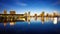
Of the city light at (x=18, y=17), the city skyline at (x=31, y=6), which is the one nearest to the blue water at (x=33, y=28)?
the city light at (x=18, y=17)

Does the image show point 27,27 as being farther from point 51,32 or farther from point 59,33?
point 59,33

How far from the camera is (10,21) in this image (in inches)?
64.9

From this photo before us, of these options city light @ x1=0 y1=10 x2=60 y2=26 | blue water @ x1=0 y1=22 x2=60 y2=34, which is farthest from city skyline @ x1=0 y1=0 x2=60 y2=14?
blue water @ x1=0 y1=22 x2=60 y2=34

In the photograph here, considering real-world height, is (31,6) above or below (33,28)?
above

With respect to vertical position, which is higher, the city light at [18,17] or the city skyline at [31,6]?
the city skyline at [31,6]

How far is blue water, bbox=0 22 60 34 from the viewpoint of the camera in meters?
1.63

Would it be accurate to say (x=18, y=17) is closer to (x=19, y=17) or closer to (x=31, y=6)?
(x=19, y=17)

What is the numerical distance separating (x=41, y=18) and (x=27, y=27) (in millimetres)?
258

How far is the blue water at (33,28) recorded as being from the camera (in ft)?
5.36

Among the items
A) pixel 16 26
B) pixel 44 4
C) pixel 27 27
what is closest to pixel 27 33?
pixel 27 27

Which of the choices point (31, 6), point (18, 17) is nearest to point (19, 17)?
point (18, 17)

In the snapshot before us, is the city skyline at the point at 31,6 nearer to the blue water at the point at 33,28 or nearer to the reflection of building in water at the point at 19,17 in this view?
the reflection of building in water at the point at 19,17

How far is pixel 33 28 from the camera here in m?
1.66

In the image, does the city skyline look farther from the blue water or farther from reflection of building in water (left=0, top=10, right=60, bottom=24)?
the blue water
